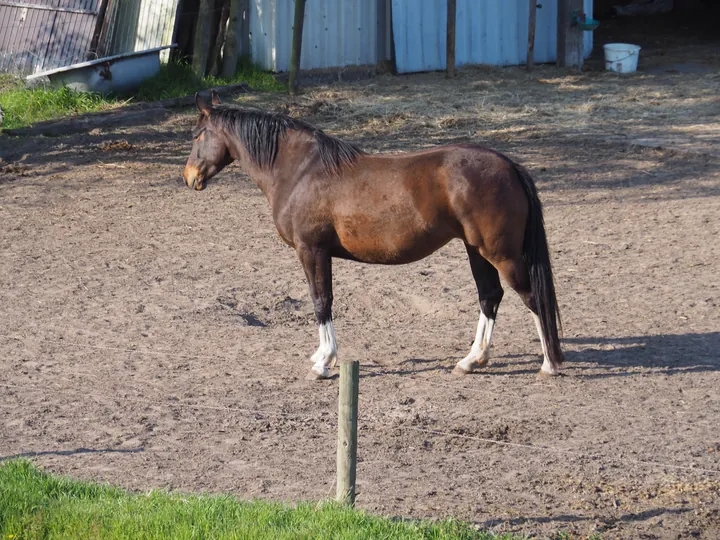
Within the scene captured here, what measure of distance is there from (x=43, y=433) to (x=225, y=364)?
1.51 meters

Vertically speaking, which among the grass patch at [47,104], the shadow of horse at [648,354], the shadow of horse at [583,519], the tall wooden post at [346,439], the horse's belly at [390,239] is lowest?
the shadow of horse at [648,354]

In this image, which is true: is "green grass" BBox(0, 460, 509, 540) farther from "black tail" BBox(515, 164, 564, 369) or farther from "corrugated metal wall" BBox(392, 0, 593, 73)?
"corrugated metal wall" BBox(392, 0, 593, 73)

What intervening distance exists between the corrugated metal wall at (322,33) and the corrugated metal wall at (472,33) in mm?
425

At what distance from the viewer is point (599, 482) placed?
4.93 metres

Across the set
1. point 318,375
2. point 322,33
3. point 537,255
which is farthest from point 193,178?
point 322,33

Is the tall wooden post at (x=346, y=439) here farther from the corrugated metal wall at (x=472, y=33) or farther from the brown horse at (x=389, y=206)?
the corrugated metal wall at (x=472, y=33)

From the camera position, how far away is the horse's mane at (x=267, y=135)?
653 centimetres

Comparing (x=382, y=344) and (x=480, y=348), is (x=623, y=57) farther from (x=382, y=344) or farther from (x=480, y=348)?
(x=480, y=348)

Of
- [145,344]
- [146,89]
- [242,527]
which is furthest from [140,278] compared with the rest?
[146,89]

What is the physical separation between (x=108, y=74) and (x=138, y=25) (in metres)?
1.93

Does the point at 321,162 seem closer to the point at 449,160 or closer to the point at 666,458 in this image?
the point at 449,160

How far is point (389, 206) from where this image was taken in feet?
20.6

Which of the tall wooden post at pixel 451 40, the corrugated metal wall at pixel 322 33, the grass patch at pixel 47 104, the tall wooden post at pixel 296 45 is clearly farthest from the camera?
the tall wooden post at pixel 451 40

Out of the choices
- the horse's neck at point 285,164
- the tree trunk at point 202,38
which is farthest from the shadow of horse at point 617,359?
the tree trunk at point 202,38
